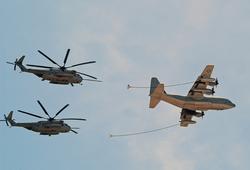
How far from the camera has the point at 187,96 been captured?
124812mm

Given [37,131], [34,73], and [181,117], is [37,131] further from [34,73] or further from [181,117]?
[181,117]

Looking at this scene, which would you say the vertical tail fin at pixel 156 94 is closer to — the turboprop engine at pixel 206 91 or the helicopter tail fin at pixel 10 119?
the turboprop engine at pixel 206 91

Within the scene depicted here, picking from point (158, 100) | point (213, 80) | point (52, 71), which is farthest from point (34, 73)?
point (213, 80)

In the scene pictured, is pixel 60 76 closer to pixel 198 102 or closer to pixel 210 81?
pixel 198 102

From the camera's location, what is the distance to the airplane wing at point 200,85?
121750 millimetres

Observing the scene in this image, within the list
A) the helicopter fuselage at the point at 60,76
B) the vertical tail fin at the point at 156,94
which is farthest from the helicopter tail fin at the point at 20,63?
the vertical tail fin at the point at 156,94

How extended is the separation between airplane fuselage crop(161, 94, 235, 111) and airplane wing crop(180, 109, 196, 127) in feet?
18.1

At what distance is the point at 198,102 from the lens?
124 metres

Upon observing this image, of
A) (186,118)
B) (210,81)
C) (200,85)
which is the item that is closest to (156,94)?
(200,85)

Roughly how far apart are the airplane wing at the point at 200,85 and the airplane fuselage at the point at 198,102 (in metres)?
0.79

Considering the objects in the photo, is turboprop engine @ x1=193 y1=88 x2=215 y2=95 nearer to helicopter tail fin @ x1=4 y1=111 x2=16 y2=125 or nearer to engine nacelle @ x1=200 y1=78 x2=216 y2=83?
engine nacelle @ x1=200 y1=78 x2=216 y2=83

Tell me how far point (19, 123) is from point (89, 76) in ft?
47.2

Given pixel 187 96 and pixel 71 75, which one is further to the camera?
pixel 187 96

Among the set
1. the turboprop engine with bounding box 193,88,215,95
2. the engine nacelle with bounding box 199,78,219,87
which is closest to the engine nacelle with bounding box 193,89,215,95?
the turboprop engine with bounding box 193,88,215,95
